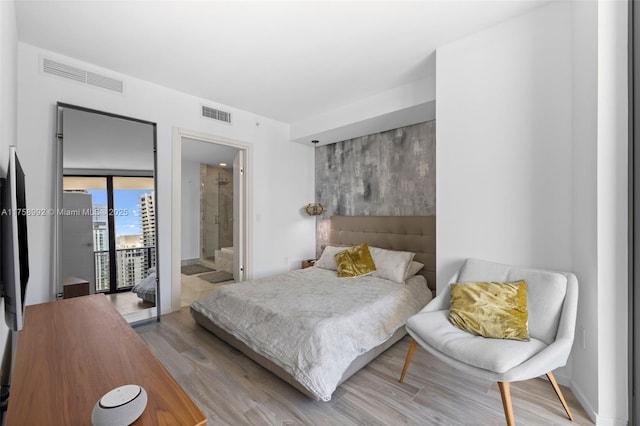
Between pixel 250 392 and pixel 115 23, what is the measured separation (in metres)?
2.87

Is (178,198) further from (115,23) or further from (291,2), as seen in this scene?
(291,2)

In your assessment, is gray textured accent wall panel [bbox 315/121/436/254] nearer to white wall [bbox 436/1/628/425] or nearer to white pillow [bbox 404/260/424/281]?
white pillow [bbox 404/260/424/281]

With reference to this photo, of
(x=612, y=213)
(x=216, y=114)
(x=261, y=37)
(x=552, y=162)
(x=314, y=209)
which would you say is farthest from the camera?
(x=314, y=209)

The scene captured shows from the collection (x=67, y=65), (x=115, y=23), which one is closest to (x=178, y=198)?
(x=67, y=65)

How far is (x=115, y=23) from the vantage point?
214cm

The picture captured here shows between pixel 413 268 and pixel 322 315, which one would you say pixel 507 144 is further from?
pixel 322 315

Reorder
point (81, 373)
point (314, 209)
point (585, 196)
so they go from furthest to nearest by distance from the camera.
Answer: point (314, 209) < point (585, 196) < point (81, 373)

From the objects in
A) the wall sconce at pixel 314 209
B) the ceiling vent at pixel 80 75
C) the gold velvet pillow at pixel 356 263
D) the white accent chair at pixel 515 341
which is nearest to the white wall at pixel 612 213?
the white accent chair at pixel 515 341

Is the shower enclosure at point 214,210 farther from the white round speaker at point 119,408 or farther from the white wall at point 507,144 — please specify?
the white round speaker at point 119,408

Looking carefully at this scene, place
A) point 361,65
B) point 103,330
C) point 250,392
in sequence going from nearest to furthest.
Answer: point 103,330
point 250,392
point 361,65

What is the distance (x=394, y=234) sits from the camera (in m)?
3.71

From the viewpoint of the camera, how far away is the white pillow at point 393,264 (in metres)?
3.12

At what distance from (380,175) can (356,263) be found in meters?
1.32

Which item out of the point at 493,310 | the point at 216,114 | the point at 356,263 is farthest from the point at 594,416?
the point at 216,114
